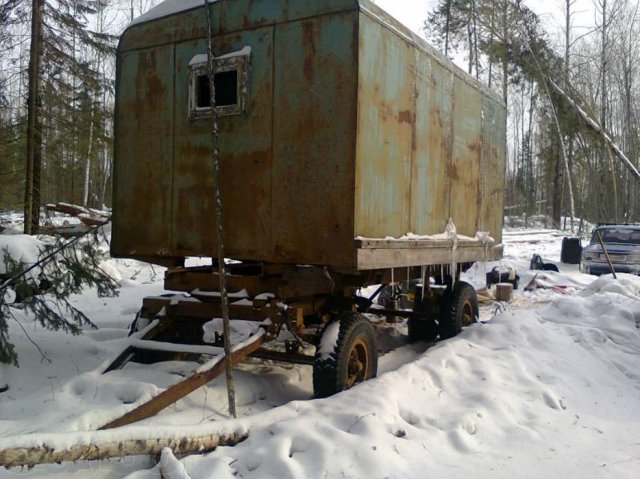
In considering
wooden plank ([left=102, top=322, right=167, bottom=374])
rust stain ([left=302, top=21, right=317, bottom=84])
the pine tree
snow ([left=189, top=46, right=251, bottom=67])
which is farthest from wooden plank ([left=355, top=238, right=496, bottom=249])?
the pine tree

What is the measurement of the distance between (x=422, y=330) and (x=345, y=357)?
346 centimetres

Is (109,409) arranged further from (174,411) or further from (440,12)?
(440,12)

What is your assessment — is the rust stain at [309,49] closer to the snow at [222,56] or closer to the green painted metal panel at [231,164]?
the green painted metal panel at [231,164]

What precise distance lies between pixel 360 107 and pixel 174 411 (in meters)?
2.77

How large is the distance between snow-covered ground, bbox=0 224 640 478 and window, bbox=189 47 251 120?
2356mm

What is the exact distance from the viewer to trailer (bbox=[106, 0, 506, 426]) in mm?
4461

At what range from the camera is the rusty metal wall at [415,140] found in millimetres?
4547

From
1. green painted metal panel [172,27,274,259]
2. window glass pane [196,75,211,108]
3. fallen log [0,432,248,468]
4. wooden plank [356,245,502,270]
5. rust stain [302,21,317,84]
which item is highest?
rust stain [302,21,317,84]

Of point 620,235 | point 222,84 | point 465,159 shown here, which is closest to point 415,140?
point 465,159

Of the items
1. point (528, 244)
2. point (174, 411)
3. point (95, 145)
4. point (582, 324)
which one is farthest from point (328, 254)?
point (528, 244)

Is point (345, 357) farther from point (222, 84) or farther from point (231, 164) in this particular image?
point (222, 84)

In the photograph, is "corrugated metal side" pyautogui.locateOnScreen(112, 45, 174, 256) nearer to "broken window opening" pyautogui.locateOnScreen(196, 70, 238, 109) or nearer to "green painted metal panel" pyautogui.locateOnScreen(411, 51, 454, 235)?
"broken window opening" pyautogui.locateOnScreen(196, 70, 238, 109)

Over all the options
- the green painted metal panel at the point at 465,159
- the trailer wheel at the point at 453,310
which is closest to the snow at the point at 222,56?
the green painted metal panel at the point at 465,159

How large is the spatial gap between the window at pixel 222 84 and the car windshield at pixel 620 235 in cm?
1439
